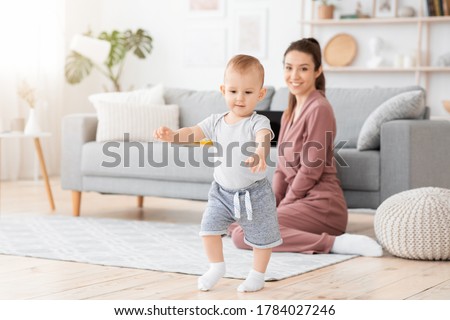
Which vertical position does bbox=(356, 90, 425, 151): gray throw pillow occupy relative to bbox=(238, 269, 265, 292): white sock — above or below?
above

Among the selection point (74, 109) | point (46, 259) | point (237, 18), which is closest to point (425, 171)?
point (46, 259)

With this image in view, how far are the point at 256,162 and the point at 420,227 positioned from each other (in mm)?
1257

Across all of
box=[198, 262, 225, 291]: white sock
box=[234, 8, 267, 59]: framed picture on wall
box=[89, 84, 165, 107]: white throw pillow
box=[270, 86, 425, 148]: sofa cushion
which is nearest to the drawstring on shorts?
box=[198, 262, 225, 291]: white sock

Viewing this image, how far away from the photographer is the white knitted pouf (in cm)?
345

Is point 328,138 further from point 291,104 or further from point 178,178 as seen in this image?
point 178,178

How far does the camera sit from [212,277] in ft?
9.10

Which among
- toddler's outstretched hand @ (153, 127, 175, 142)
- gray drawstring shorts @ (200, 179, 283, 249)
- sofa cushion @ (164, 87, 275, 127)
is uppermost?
toddler's outstretched hand @ (153, 127, 175, 142)

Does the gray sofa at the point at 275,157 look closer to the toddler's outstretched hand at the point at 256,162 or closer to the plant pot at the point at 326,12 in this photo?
the toddler's outstretched hand at the point at 256,162

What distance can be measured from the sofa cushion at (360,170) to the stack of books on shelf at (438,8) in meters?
2.76

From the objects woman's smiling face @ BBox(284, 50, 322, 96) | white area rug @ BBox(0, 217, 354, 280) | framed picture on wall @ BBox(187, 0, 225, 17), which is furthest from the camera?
framed picture on wall @ BBox(187, 0, 225, 17)

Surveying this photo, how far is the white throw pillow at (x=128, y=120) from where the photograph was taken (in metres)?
4.94

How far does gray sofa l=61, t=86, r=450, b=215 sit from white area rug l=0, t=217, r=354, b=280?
243mm

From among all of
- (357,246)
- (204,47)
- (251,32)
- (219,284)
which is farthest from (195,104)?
(219,284)

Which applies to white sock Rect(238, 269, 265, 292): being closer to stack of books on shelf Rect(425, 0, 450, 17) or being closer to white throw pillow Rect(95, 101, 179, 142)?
white throw pillow Rect(95, 101, 179, 142)
